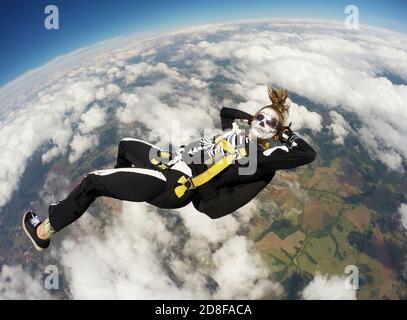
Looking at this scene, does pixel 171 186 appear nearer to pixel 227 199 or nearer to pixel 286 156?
pixel 227 199

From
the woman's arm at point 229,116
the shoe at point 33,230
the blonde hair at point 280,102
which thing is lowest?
the shoe at point 33,230

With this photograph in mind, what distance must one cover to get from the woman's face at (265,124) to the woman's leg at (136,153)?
0.91 metres

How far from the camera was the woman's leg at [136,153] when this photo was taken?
2738mm

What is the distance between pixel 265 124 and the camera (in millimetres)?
2482

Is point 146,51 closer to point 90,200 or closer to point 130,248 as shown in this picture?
point 130,248

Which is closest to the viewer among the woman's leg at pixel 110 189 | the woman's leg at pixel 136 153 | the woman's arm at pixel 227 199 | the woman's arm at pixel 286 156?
the woman's leg at pixel 110 189

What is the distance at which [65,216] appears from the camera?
7.77 ft

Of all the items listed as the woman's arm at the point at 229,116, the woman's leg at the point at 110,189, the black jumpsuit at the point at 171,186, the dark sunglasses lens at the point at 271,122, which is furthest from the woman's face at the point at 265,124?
the woman's leg at the point at 110,189

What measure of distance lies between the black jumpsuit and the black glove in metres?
0.05

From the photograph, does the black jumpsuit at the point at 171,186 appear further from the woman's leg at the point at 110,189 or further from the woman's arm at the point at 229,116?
the woman's arm at the point at 229,116

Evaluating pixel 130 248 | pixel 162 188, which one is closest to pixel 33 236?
pixel 162 188

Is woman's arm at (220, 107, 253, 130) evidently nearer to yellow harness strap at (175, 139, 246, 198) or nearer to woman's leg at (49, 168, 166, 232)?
yellow harness strap at (175, 139, 246, 198)

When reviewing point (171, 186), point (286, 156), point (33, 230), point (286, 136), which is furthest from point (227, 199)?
point (33, 230)

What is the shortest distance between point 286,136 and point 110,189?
4.77 feet
